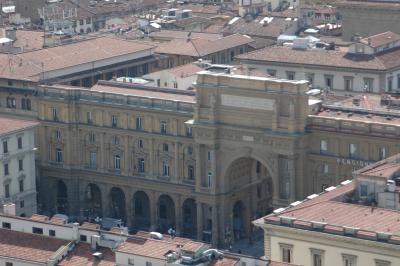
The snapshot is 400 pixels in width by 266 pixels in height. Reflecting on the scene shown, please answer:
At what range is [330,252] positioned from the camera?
124 metres

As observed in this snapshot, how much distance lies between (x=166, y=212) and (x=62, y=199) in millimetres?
13554

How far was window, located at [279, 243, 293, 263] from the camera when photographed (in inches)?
5007

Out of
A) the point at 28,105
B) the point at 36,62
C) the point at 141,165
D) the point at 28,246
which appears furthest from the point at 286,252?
the point at 36,62

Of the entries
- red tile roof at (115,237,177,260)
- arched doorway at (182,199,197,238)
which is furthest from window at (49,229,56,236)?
arched doorway at (182,199,197,238)

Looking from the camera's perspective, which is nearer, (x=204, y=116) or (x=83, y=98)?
(x=204, y=116)

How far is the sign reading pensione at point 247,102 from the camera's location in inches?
6570

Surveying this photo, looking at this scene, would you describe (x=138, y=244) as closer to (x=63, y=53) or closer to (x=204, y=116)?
(x=204, y=116)

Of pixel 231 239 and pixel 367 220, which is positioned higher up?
pixel 367 220

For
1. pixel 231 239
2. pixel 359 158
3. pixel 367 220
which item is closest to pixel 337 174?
pixel 359 158

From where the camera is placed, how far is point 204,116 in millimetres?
172125

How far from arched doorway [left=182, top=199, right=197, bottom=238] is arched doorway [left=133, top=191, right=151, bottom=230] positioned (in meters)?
4.60

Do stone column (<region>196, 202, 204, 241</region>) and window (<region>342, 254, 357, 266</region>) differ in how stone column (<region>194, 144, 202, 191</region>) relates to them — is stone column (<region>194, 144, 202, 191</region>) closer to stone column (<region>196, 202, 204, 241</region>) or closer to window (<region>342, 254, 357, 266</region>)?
stone column (<region>196, 202, 204, 241</region>)

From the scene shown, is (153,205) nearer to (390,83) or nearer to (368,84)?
(368,84)

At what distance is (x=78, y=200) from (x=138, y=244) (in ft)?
204
